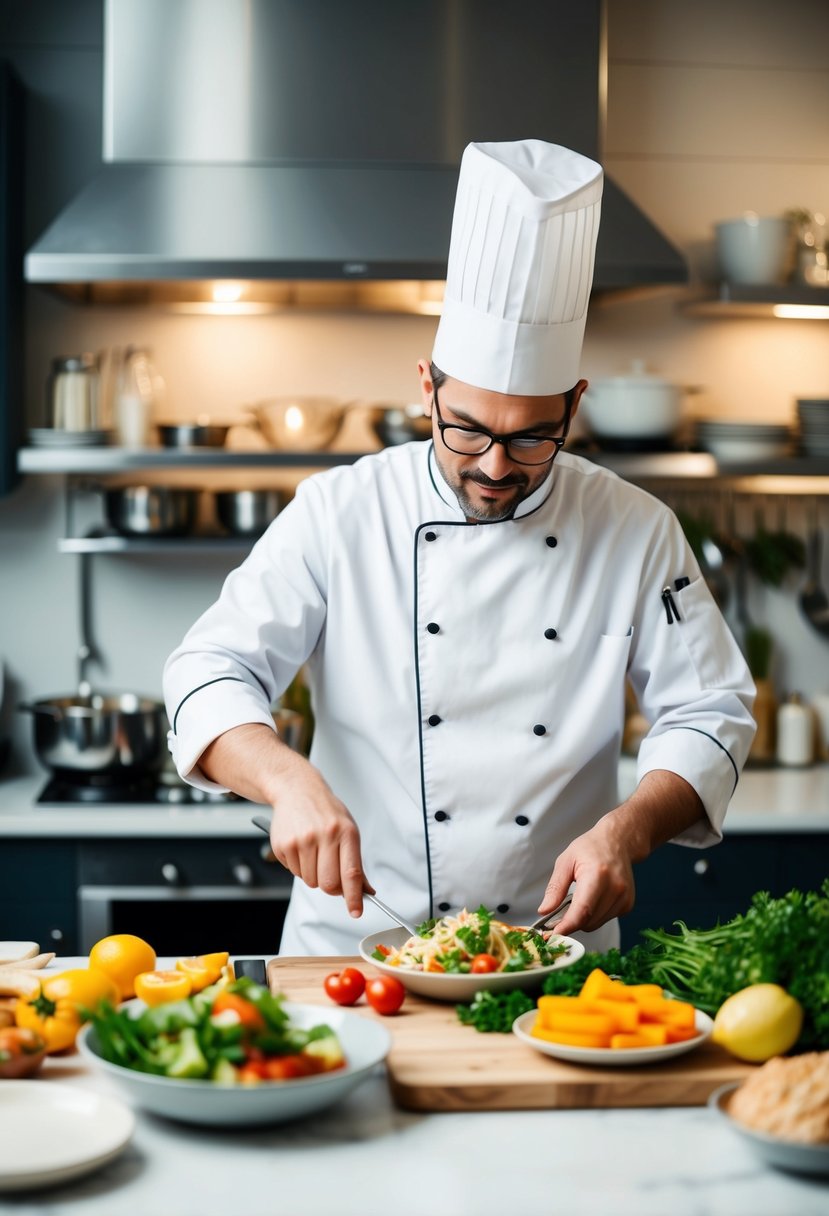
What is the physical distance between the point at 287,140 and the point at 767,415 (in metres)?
1.50

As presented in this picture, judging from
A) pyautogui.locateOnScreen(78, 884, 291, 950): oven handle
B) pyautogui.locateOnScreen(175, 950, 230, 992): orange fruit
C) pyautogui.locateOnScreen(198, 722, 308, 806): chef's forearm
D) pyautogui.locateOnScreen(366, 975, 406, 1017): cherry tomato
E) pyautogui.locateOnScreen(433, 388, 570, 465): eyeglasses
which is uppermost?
pyautogui.locateOnScreen(433, 388, 570, 465): eyeglasses

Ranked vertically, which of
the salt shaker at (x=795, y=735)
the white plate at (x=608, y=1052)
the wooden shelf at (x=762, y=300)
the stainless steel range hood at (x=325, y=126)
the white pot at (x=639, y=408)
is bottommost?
the salt shaker at (x=795, y=735)

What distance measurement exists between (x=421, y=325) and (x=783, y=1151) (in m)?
2.69

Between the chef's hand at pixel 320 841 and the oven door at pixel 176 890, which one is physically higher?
the chef's hand at pixel 320 841

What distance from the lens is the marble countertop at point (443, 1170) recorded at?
3.64 feet

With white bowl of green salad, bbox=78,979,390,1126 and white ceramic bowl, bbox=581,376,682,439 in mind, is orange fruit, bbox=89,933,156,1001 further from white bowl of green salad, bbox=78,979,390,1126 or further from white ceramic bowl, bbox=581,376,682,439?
white ceramic bowl, bbox=581,376,682,439

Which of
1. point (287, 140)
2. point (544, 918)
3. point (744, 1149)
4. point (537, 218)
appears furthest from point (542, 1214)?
point (287, 140)

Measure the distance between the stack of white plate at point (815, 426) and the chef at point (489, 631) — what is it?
1.41 m

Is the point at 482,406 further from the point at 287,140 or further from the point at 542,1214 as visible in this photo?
the point at 287,140

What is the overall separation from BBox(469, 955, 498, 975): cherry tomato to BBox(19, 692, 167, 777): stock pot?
172 centimetres

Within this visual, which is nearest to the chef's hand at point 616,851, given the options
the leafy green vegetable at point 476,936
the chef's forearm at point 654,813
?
the chef's forearm at point 654,813

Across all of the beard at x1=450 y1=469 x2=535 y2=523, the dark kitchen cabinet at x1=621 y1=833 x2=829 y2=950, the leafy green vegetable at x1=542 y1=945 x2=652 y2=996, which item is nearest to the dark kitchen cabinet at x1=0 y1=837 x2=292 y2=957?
the dark kitchen cabinet at x1=621 y1=833 x2=829 y2=950

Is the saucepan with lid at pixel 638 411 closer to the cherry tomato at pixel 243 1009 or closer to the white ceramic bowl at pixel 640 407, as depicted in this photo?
the white ceramic bowl at pixel 640 407

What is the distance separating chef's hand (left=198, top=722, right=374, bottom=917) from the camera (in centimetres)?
153
